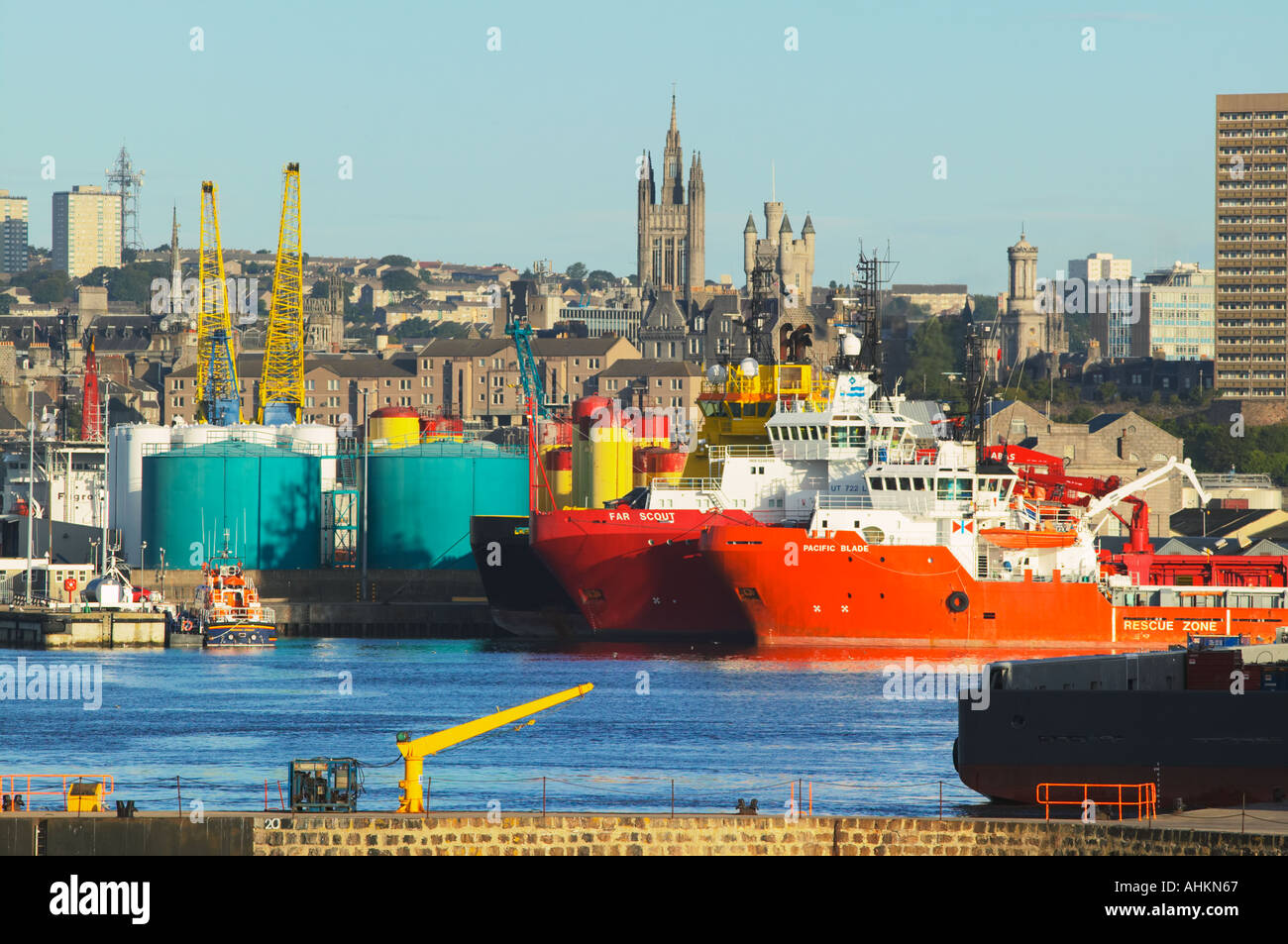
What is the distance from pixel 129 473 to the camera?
3981 inches

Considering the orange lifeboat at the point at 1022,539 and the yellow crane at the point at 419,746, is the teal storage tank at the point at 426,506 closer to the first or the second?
the orange lifeboat at the point at 1022,539

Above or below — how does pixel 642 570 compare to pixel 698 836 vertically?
above

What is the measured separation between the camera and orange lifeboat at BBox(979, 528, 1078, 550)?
75062mm

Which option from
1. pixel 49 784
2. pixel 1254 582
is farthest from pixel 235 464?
pixel 49 784

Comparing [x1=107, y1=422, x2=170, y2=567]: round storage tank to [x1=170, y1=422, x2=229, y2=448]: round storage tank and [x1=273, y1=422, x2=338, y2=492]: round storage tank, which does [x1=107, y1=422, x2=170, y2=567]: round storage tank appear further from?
[x1=273, y1=422, x2=338, y2=492]: round storage tank

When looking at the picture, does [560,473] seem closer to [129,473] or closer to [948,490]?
[129,473]

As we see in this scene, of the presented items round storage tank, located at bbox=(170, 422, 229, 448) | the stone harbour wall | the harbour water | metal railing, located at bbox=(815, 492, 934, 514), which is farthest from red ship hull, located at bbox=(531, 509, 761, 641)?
the stone harbour wall

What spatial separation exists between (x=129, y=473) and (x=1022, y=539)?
44.7 meters

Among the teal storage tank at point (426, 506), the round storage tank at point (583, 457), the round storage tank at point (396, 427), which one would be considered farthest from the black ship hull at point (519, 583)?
the round storage tank at point (396, 427)

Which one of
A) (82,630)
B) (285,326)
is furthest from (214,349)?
(82,630)
